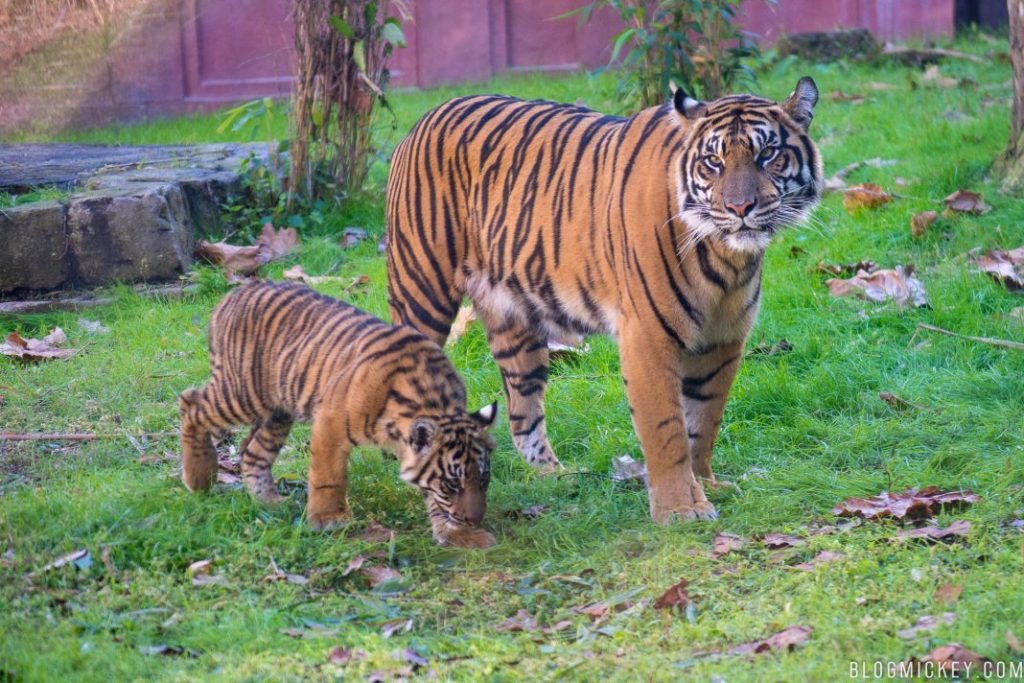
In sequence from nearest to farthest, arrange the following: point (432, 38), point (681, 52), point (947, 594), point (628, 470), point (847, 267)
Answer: point (947, 594), point (628, 470), point (847, 267), point (681, 52), point (432, 38)

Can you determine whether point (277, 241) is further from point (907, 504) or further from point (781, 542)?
point (907, 504)

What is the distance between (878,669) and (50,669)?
2213 millimetres

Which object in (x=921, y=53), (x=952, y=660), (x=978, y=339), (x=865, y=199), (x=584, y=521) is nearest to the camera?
(x=952, y=660)

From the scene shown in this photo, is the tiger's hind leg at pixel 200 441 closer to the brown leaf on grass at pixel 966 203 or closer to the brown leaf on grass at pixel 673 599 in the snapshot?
the brown leaf on grass at pixel 673 599

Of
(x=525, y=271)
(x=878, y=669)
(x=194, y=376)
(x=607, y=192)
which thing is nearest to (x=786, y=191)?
(x=607, y=192)

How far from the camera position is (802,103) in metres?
4.57

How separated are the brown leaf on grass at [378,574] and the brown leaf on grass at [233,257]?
3.87 meters

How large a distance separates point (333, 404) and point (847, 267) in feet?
11.5

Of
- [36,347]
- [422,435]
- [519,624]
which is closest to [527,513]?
[422,435]

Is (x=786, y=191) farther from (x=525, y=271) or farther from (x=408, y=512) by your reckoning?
(x=408, y=512)

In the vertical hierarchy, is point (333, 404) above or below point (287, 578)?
above

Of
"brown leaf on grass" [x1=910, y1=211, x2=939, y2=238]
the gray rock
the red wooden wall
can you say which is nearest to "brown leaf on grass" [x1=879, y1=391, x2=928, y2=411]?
"brown leaf on grass" [x1=910, y1=211, x2=939, y2=238]

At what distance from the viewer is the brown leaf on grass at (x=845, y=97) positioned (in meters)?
10.5

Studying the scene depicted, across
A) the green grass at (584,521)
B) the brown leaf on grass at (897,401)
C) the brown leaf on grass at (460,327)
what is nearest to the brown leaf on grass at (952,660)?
the green grass at (584,521)
